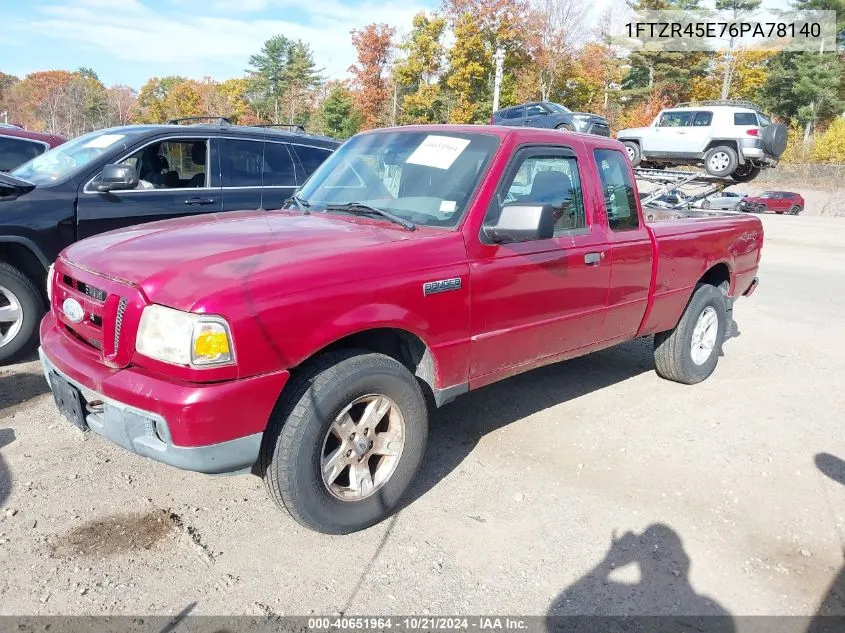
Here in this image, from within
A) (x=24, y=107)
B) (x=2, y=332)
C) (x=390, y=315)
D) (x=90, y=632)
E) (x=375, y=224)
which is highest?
(x=24, y=107)

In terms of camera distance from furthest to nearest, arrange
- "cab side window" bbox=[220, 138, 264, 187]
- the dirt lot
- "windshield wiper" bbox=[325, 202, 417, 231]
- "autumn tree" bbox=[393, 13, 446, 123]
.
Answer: "autumn tree" bbox=[393, 13, 446, 123], "cab side window" bbox=[220, 138, 264, 187], "windshield wiper" bbox=[325, 202, 417, 231], the dirt lot

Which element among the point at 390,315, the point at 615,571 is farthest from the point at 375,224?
the point at 615,571

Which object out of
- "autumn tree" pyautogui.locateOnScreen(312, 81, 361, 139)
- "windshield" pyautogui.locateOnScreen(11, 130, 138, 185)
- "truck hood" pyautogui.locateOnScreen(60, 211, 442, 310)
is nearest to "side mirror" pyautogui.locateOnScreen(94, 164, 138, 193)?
"windshield" pyautogui.locateOnScreen(11, 130, 138, 185)

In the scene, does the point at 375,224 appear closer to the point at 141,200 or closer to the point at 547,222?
the point at 547,222

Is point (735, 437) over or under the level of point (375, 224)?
under

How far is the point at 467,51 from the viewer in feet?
125

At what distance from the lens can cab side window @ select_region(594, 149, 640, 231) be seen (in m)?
4.36

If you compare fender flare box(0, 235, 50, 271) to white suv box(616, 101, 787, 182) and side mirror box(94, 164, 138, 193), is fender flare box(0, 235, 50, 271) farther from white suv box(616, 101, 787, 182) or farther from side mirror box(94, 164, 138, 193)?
white suv box(616, 101, 787, 182)

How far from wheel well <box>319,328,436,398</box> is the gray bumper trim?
30.5 inches

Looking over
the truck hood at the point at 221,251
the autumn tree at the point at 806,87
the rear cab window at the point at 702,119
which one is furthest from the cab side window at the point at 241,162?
the autumn tree at the point at 806,87

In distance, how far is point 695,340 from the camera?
219 inches

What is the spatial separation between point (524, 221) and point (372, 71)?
4824cm

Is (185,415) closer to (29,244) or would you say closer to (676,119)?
(29,244)

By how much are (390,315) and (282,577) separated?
123cm
